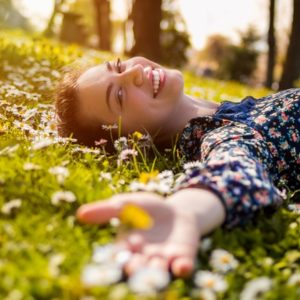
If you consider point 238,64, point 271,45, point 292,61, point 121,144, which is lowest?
point 238,64

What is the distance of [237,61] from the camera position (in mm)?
36688

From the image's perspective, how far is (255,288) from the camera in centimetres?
204

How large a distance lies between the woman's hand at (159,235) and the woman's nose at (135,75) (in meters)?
1.51

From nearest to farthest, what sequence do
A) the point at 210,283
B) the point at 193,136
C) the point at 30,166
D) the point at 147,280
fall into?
the point at 147,280 < the point at 210,283 < the point at 30,166 < the point at 193,136

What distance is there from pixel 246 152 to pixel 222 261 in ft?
2.72

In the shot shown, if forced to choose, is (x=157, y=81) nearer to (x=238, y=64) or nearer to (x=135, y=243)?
(x=135, y=243)

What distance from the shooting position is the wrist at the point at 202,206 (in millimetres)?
2285

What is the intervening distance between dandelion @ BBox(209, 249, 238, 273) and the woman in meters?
0.11

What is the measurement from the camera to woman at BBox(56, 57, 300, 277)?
2.22m

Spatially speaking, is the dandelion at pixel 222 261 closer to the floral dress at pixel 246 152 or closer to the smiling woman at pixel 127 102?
the floral dress at pixel 246 152

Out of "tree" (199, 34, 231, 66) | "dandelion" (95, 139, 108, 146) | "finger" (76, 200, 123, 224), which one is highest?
"finger" (76, 200, 123, 224)

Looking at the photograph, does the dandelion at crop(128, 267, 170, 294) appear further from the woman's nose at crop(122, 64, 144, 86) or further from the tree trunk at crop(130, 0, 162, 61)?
the tree trunk at crop(130, 0, 162, 61)

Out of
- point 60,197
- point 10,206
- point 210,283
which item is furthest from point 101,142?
point 210,283

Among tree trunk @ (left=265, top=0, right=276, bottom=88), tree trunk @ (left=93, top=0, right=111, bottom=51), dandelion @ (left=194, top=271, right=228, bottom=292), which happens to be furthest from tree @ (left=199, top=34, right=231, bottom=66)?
dandelion @ (left=194, top=271, right=228, bottom=292)
